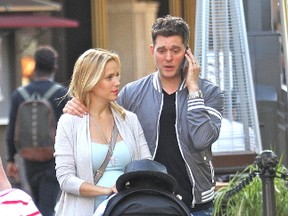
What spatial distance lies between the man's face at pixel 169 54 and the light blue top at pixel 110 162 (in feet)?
1.68

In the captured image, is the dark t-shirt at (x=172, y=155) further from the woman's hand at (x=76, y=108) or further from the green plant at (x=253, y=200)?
the green plant at (x=253, y=200)

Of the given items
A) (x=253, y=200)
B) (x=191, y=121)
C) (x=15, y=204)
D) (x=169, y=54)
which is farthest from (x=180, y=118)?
(x=15, y=204)

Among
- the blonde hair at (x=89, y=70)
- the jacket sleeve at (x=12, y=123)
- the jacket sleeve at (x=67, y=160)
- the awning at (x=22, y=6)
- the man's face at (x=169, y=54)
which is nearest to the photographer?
the jacket sleeve at (x=67, y=160)

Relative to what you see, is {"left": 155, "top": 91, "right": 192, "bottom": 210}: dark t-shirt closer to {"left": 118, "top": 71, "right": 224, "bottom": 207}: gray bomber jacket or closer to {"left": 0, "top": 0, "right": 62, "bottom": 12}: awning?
{"left": 118, "top": 71, "right": 224, "bottom": 207}: gray bomber jacket

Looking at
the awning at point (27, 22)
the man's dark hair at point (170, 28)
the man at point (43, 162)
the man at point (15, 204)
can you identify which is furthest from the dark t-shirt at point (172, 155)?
the awning at point (27, 22)

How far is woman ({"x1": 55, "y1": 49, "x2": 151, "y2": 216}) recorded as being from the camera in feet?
17.9

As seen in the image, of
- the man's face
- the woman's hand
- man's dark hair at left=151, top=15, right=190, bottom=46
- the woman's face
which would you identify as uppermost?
man's dark hair at left=151, top=15, right=190, bottom=46

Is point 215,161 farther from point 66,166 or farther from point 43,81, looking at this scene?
point 66,166

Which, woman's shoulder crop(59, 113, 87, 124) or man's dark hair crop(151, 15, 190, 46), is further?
man's dark hair crop(151, 15, 190, 46)

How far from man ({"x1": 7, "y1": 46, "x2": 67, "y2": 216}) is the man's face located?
3008mm

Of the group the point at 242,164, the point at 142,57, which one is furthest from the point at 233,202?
the point at 142,57

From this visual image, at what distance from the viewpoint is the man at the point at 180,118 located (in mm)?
5621

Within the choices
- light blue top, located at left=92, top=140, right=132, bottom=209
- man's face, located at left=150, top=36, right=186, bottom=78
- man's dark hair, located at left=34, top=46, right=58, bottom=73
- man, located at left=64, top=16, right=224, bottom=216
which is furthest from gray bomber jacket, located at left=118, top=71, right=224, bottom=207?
man's dark hair, located at left=34, top=46, right=58, bottom=73

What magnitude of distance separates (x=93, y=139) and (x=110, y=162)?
0.16m
